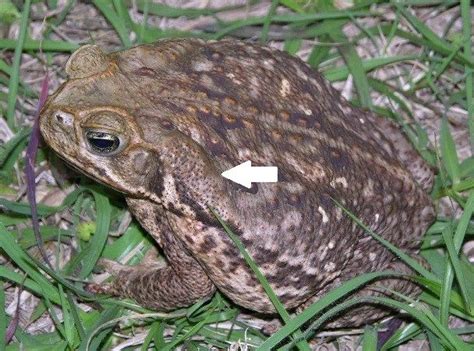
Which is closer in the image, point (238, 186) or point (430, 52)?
point (238, 186)

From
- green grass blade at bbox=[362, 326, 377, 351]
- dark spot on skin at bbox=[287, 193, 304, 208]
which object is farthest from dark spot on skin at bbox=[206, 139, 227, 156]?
green grass blade at bbox=[362, 326, 377, 351]

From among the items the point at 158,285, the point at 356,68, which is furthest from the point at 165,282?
the point at 356,68

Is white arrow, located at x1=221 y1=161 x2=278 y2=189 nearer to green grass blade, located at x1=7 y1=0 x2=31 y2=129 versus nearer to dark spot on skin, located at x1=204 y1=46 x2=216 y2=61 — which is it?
dark spot on skin, located at x1=204 y1=46 x2=216 y2=61

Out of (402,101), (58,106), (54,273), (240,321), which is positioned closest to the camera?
(58,106)

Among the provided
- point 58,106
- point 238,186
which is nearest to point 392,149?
point 238,186

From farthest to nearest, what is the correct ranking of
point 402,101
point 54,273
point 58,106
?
point 402,101
point 54,273
point 58,106

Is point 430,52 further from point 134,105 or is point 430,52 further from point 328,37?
point 134,105

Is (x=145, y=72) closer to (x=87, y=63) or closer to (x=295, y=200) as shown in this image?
(x=87, y=63)
